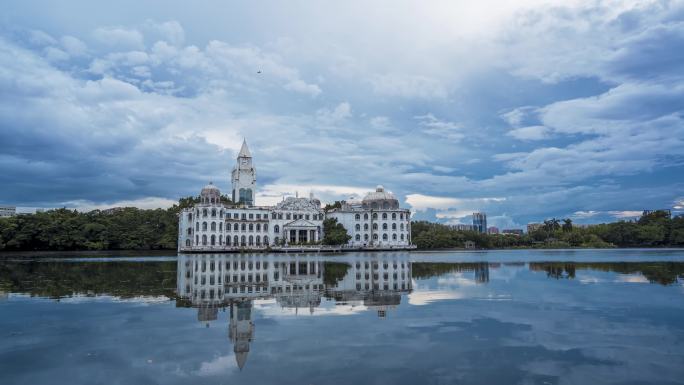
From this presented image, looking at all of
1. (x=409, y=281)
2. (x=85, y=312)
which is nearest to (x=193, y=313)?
(x=85, y=312)

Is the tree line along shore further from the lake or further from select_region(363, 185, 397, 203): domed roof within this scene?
the lake

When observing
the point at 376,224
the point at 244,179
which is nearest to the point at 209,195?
the point at 244,179

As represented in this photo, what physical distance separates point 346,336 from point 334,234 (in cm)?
9169

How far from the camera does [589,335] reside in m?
12.8

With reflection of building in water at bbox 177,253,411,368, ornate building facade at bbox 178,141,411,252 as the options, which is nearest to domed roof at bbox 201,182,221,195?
ornate building facade at bbox 178,141,411,252

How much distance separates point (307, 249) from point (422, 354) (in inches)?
3378

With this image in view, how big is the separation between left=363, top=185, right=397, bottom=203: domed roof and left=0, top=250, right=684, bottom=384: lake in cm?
10121

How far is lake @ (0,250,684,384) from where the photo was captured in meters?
9.55

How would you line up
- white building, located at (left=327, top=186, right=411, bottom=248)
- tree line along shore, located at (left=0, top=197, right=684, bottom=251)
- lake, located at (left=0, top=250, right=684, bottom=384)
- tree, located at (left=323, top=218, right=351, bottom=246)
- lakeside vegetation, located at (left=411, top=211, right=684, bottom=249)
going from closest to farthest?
1. lake, located at (left=0, top=250, right=684, bottom=384)
2. tree line along shore, located at (left=0, top=197, right=684, bottom=251)
3. tree, located at (left=323, top=218, right=351, bottom=246)
4. white building, located at (left=327, top=186, right=411, bottom=248)
5. lakeside vegetation, located at (left=411, top=211, right=684, bottom=249)

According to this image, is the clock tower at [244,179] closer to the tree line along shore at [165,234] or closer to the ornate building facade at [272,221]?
the ornate building facade at [272,221]

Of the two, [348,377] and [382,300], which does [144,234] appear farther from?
[348,377]

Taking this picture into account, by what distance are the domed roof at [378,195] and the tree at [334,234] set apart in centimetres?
1712

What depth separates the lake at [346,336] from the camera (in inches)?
376

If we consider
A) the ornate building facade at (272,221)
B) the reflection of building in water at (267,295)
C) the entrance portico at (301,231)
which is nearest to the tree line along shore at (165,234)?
the entrance portico at (301,231)
